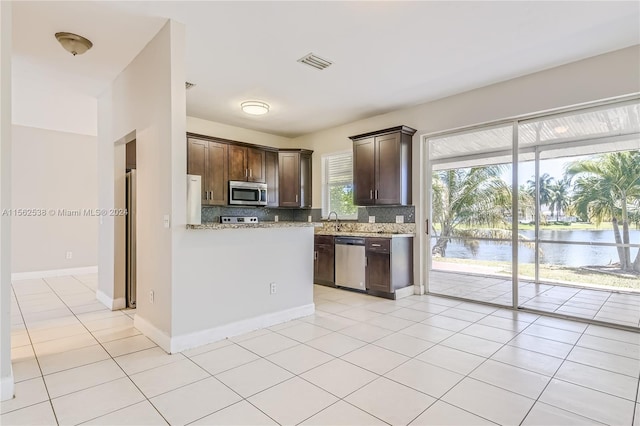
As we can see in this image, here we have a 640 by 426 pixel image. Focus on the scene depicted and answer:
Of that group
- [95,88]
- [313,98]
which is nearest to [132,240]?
[95,88]

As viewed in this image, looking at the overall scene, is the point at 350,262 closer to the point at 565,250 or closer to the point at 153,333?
the point at 565,250

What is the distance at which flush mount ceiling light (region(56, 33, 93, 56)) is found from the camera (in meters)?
3.00

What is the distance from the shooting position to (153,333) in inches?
120

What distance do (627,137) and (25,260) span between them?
9.27 meters

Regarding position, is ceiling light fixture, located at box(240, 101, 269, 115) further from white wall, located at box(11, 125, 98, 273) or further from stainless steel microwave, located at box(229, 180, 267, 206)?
white wall, located at box(11, 125, 98, 273)

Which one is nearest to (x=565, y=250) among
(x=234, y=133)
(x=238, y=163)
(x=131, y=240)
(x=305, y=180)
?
(x=305, y=180)

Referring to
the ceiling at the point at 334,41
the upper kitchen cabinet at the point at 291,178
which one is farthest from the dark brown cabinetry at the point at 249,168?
the ceiling at the point at 334,41

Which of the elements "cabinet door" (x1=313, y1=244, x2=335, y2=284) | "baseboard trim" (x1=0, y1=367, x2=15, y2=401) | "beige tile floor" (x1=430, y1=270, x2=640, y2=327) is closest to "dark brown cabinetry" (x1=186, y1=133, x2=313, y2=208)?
"cabinet door" (x1=313, y1=244, x2=335, y2=284)

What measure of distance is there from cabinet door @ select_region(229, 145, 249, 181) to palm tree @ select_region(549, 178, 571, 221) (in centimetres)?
459

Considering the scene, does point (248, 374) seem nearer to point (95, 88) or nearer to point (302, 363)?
point (302, 363)

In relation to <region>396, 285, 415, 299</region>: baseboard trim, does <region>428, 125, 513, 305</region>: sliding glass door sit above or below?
above

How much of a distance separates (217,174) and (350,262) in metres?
2.65

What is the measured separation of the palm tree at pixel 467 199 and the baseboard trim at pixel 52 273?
6721 mm

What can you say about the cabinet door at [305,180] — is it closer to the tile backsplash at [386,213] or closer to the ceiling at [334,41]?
the tile backsplash at [386,213]
